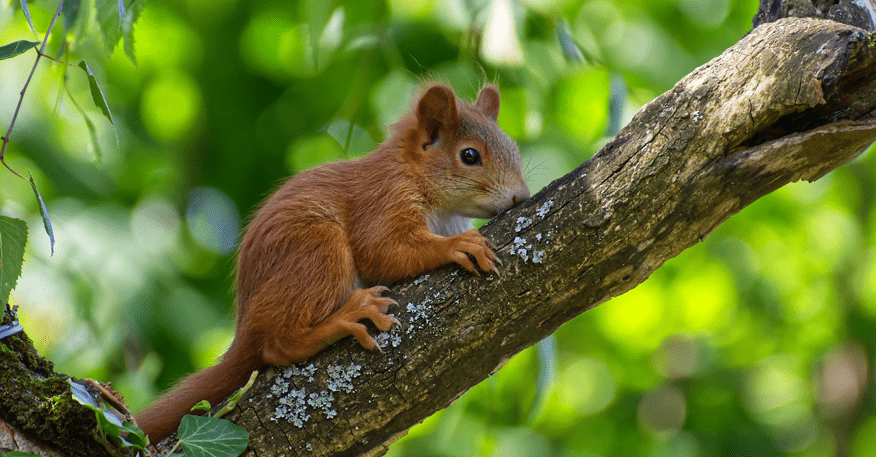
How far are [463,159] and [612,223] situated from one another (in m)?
0.71

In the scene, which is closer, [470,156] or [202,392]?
[202,392]

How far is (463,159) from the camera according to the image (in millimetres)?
2066

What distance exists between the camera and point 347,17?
8.87 feet

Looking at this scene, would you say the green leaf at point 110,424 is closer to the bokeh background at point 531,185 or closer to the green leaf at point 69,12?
the bokeh background at point 531,185

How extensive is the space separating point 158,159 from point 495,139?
2.12 m

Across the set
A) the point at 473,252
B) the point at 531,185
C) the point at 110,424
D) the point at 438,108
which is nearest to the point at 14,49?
the point at 110,424

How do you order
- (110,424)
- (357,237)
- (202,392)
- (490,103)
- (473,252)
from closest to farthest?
(110,424) < (473,252) < (202,392) < (357,237) < (490,103)

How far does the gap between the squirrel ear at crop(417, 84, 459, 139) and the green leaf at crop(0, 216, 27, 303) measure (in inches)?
50.3

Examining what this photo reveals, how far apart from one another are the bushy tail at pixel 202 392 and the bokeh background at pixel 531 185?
54 cm

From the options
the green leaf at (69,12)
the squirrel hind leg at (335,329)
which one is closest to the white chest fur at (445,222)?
the squirrel hind leg at (335,329)

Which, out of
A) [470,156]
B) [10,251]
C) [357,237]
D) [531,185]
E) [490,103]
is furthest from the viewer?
[531,185]

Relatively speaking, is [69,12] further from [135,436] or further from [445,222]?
[445,222]

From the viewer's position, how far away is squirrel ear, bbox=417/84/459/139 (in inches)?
81.1

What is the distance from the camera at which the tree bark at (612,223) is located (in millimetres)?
1415
